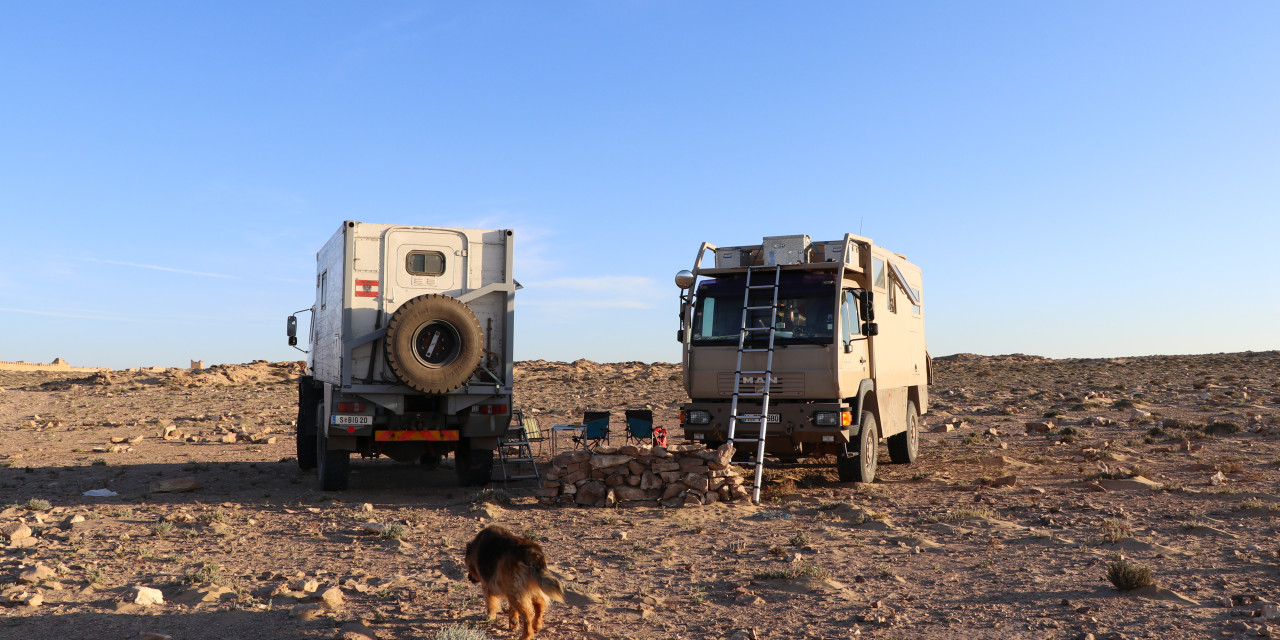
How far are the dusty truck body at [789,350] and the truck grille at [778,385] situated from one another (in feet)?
0.04

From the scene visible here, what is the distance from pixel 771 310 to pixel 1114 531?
16.0ft

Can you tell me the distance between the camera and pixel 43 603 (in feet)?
21.3

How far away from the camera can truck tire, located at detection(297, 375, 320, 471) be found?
572 inches

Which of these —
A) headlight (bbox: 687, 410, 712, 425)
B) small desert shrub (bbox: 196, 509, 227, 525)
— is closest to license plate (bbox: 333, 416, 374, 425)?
small desert shrub (bbox: 196, 509, 227, 525)

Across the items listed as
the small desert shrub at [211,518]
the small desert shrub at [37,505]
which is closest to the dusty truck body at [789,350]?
the small desert shrub at [211,518]

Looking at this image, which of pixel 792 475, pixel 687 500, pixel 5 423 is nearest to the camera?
pixel 687 500

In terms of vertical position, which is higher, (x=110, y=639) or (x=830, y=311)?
(x=830, y=311)

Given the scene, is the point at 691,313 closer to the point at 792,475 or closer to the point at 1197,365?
the point at 792,475

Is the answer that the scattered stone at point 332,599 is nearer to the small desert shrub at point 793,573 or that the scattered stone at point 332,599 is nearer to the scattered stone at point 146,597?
the scattered stone at point 146,597

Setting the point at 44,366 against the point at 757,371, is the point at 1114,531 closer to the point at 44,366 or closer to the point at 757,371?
the point at 757,371

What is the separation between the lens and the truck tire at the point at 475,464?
1237cm

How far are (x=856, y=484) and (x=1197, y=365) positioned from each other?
43.5 metres

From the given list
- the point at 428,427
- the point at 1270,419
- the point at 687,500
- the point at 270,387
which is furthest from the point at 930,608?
the point at 270,387

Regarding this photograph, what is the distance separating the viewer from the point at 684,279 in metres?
12.2
